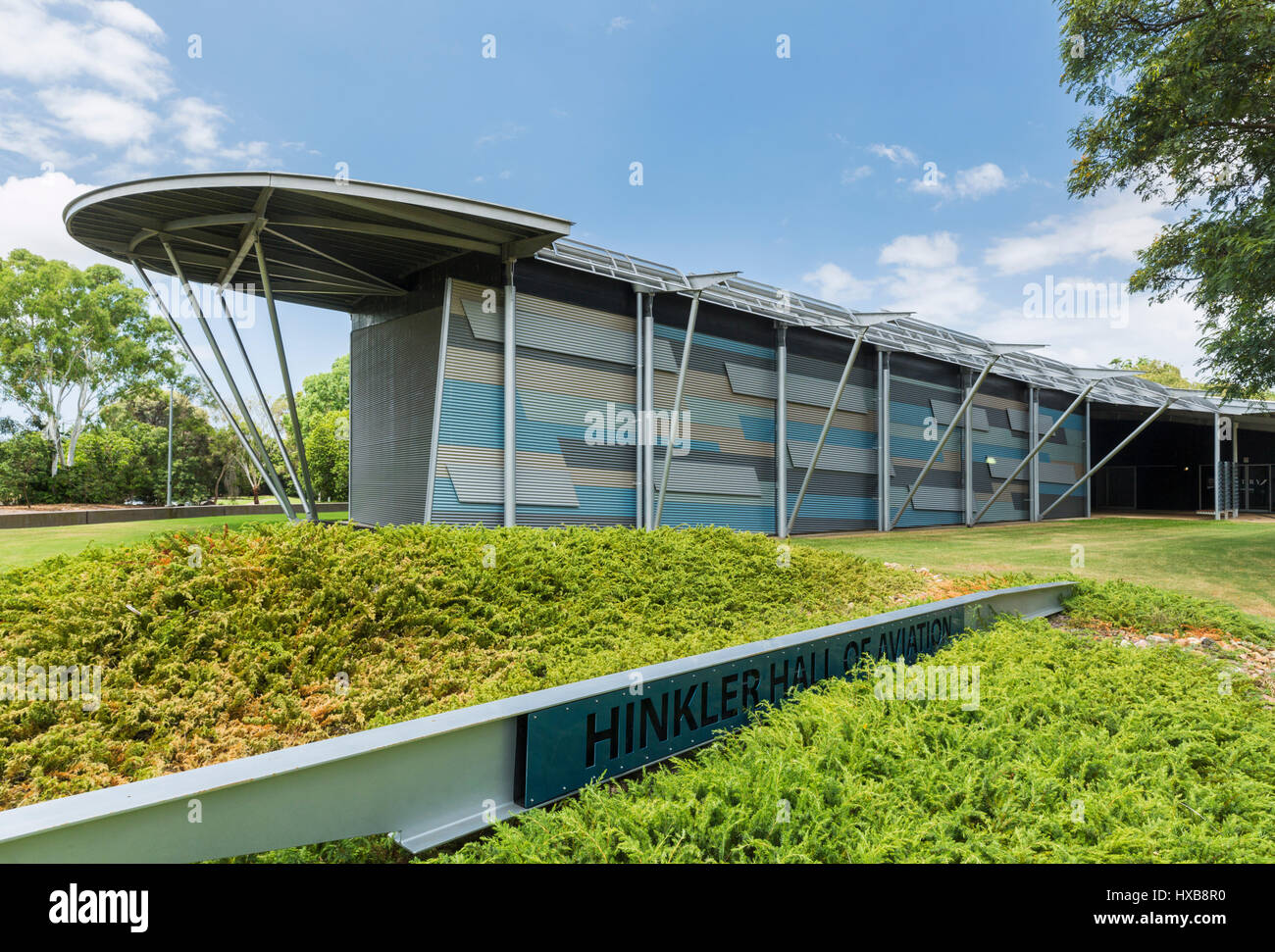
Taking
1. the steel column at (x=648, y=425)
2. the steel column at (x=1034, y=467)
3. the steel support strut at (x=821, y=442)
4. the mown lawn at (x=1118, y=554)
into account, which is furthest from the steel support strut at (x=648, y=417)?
the steel column at (x=1034, y=467)

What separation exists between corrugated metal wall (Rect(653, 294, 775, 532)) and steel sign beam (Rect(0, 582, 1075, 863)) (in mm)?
16927

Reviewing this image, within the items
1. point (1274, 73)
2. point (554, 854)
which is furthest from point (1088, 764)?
point (1274, 73)

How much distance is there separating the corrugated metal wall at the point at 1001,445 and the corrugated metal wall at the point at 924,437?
5.56 feet

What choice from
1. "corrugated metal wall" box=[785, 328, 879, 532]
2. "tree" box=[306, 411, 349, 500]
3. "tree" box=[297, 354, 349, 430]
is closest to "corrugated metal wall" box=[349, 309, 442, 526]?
"corrugated metal wall" box=[785, 328, 879, 532]

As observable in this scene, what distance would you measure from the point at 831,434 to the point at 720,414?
20.0ft

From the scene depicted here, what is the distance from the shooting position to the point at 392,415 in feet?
63.2

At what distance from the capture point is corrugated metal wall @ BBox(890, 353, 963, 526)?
1155 inches

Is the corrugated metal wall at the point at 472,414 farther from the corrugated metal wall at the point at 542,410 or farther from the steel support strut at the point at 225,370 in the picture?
the steel support strut at the point at 225,370

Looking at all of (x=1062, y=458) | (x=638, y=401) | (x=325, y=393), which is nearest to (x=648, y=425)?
(x=638, y=401)

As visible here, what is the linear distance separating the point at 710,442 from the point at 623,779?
1852 cm

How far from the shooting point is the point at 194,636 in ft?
20.4

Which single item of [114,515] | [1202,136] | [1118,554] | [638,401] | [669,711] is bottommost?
[1118,554]

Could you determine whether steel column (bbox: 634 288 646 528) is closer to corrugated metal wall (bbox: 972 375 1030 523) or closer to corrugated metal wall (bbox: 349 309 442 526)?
corrugated metal wall (bbox: 349 309 442 526)

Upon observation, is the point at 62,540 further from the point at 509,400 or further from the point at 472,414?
the point at 509,400
